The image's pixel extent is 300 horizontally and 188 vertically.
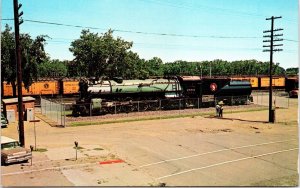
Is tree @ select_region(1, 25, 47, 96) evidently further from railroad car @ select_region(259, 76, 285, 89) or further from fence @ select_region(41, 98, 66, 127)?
railroad car @ select_region(259, 76, 285, 89)

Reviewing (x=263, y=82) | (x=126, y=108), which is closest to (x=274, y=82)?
(x=263, y=82)

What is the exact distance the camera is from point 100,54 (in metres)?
59.4

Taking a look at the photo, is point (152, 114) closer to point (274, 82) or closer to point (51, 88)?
point (51, 88)

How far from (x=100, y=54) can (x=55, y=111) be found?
1027 inches

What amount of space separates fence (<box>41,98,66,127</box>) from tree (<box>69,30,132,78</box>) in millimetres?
21568

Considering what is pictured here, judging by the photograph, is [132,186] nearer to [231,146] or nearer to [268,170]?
[268,170]

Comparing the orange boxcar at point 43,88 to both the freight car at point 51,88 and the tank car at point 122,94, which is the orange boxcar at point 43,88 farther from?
the tank car at point 122,94

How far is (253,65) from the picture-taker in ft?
556

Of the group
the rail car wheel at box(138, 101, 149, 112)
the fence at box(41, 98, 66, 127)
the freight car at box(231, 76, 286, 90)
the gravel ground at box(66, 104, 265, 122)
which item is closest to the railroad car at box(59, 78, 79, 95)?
the fence at box(41, 98, 66, 127)

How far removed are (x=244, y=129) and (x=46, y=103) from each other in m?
20.2

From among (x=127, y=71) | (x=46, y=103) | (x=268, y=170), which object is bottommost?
(x=268, y=170)

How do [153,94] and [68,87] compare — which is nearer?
[153,94]

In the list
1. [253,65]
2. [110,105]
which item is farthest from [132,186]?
[253,65]

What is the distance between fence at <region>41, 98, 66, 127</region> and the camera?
3218 cm
